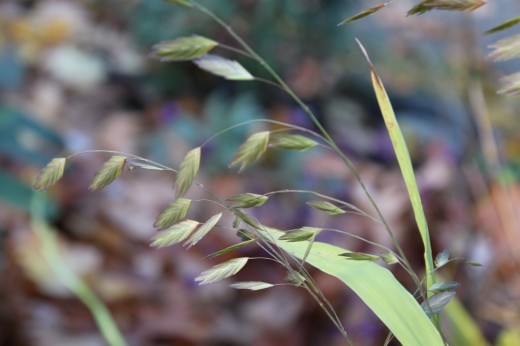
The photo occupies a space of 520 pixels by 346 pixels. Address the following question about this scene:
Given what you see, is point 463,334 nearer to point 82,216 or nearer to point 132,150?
point 82,216

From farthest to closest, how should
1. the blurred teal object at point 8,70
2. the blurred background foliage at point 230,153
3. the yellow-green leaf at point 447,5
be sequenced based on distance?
the blurred teal object at point 8,70
the blurred background foliage at point 230,153
the yellow-green leaf at point 447,5

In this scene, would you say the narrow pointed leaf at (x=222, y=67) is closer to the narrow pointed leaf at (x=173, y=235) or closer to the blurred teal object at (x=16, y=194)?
the narrow pointed leaf at (x=173, y=235)

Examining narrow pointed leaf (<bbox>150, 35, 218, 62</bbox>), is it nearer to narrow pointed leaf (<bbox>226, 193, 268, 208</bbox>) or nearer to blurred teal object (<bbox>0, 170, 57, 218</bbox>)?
narrow pointed leaf (<bbox>226, 193, 268, 208</bbox>)

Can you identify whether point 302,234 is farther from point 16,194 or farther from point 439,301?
point 16,194

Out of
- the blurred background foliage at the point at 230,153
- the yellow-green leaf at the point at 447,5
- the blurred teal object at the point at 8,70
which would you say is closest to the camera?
the yellow-green leaf at the point at 447,5

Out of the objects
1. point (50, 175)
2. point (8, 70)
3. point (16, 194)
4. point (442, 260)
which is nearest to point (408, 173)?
point (442, 260)

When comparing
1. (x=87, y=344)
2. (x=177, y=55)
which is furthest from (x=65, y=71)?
(x=177, y=55)

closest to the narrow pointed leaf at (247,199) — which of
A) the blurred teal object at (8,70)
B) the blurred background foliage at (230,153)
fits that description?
the blurred background foliage at (230,153)
